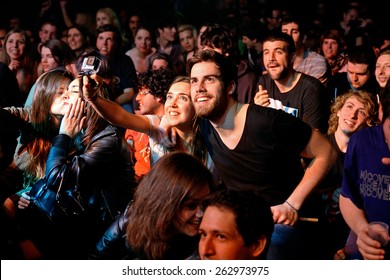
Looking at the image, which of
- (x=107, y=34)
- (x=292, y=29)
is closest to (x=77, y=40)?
(x=107, y=34)

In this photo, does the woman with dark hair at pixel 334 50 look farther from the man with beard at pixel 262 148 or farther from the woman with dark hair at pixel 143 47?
the man with beard at pixel 262 148

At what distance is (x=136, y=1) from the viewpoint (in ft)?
35.3

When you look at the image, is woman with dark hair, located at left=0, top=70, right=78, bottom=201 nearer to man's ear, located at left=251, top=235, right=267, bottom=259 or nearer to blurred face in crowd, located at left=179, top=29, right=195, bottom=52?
man's ear, located at left=251, top=235, right=267, bottom=259

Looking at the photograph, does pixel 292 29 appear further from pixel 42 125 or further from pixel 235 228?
pixel 235 228

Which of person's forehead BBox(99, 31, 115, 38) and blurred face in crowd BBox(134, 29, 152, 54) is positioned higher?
person's forehead BBox(99, 31, 115, 38)

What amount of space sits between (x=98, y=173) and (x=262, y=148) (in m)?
0.85

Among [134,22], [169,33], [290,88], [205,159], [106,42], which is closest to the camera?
[205,159]

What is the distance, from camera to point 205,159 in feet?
14.8

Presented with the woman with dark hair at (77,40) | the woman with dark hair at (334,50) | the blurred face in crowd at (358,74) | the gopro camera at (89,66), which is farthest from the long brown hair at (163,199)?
the woman with dark hair at (77,40)

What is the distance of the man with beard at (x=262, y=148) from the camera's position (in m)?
3.94

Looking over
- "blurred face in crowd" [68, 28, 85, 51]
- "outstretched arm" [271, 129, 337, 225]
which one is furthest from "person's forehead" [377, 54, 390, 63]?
"blurred face in crowd" [68, 28, 85, 51]

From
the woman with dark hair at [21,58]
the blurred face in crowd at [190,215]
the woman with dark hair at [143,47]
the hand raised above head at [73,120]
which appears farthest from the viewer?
the woman with dark hair at [143,47]

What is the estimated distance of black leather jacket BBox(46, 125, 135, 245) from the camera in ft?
14.1
